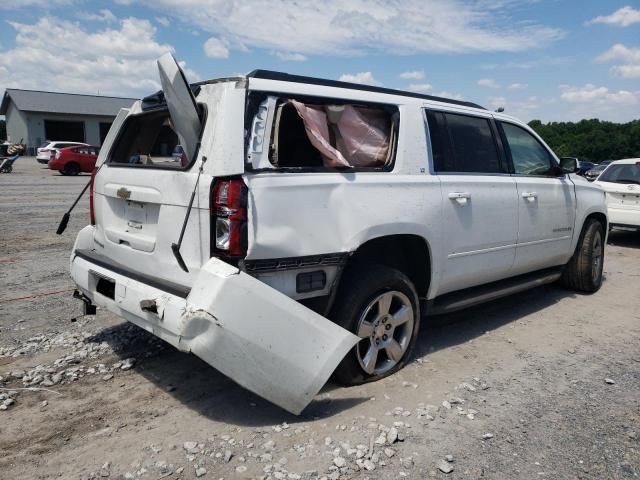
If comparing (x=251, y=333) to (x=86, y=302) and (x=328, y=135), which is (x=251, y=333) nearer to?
(x=328, y=135)

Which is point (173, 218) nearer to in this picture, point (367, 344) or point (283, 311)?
point (283, 311)

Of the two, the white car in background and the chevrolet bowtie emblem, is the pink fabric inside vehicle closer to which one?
the chevrolet bowtie emblem

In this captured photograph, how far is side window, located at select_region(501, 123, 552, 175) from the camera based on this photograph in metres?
5.18

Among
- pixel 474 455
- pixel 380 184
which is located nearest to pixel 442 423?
pixel 474 455

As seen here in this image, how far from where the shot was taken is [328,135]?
11.9ft

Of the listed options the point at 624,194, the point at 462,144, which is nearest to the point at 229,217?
the point at 462,144

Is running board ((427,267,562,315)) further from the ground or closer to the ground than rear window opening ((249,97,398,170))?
closer to the ground

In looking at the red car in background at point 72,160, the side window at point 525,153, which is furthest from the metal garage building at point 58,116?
the side window at point 525,153

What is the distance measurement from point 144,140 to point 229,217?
1.79 meters

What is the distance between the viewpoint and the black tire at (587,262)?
20.6ft

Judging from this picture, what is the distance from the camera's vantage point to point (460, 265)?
440 centimetres

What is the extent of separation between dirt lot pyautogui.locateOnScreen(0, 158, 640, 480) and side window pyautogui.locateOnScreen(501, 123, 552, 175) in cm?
156

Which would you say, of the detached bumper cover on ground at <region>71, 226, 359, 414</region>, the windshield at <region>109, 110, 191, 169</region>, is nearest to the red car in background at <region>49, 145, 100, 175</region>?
the windshield at <region>109, 110, 191, 169</region>

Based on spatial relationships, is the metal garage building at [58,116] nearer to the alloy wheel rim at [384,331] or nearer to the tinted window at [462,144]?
the tinted window at [462,144]
